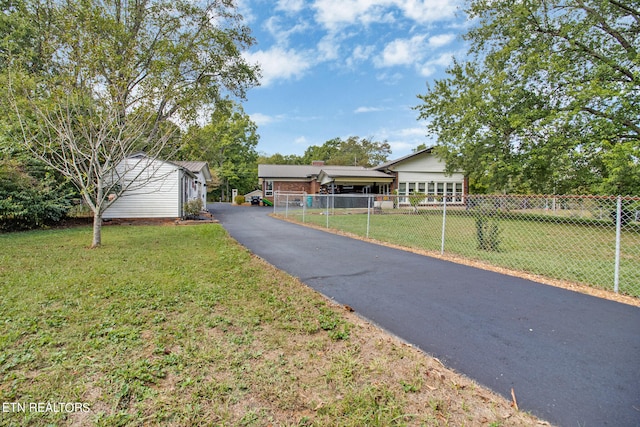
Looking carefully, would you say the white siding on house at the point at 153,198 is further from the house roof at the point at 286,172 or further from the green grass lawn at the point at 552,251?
the house roof at the point at 286,172

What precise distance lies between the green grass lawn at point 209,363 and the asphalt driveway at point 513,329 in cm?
29

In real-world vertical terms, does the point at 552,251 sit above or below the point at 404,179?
below

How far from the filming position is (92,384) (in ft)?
7.25

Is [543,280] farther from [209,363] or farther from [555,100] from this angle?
[555,100]

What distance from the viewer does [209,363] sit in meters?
2.53

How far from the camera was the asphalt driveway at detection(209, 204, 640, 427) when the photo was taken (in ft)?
7.29

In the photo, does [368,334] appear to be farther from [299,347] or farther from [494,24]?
[494,24]

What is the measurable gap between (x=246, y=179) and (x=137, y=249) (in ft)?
132

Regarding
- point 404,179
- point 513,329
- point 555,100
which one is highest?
point 555,100

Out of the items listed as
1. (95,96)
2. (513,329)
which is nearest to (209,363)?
(513,329)

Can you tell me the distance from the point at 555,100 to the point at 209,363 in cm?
1866

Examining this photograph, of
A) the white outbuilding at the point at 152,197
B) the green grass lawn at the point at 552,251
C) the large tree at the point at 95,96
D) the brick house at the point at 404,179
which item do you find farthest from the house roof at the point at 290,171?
the green grass lawn at the point at 552,251

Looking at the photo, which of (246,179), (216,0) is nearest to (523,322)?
(216,0)

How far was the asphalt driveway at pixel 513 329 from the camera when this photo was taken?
2.22 meters
